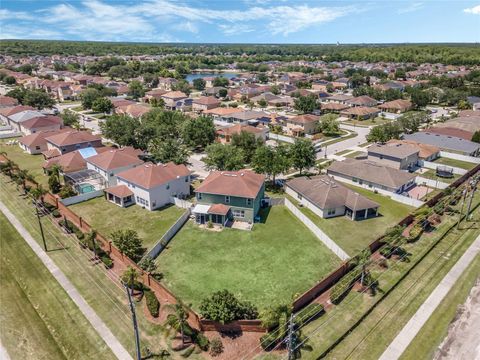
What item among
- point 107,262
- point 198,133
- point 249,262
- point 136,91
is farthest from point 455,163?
point 136,91

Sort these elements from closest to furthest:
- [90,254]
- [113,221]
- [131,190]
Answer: [90,254] < [113,221] < [131,190]

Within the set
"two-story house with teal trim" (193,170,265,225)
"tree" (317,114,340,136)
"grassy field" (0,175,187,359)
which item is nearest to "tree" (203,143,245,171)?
"two-story house with teal trim" (193,170,265,225)

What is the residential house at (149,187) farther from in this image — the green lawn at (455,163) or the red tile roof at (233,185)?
the green lawn at (455,163)

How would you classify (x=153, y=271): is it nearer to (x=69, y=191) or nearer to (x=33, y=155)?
(x=69, y=191)

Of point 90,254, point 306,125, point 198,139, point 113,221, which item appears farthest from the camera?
point 306,125

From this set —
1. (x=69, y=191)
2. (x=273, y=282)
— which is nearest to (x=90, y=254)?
(x=69, y=191)

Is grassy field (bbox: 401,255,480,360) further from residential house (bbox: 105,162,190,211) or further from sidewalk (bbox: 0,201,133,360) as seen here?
residential house (bbox: 105,162,190,211)
